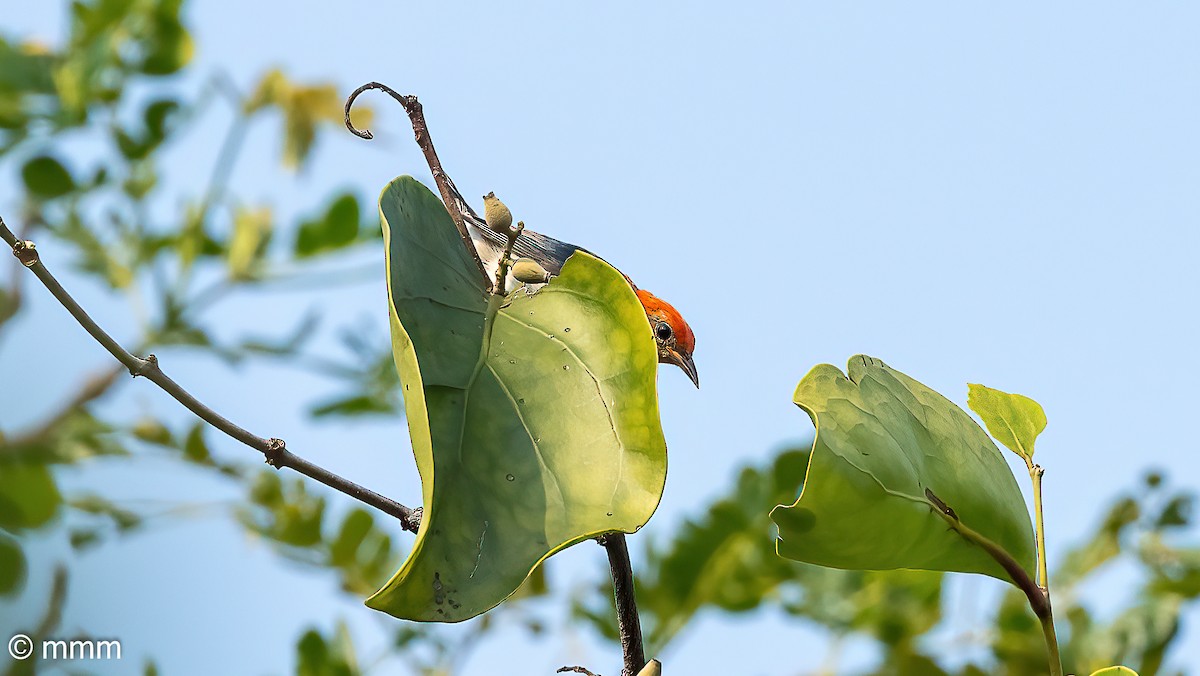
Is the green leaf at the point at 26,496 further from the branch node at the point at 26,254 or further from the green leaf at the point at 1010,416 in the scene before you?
the green leaf at the point at 1010,416

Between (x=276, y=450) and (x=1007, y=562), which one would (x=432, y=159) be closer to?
(x=276, y=450)

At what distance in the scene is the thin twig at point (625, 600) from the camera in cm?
82

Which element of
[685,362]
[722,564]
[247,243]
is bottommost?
[722,564]

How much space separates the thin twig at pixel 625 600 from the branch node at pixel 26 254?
1.88 ft

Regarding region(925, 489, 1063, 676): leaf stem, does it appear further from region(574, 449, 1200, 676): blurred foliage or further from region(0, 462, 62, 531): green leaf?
region(574, 449, 1200, 676): blurred foliage

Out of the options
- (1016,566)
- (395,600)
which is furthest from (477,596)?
(1016,566)

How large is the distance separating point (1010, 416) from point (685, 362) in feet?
9.03

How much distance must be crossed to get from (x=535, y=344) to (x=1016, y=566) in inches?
16.9

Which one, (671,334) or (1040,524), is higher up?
(1040,524)

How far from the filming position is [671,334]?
3658 mm

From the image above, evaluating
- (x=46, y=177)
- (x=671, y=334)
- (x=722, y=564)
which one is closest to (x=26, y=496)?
(x=722, y=564)

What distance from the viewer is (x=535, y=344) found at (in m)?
0.83

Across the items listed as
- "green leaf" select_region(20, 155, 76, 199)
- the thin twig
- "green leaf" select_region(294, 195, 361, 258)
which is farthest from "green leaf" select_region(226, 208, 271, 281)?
the thin twig

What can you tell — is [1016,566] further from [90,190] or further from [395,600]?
[90,190]
